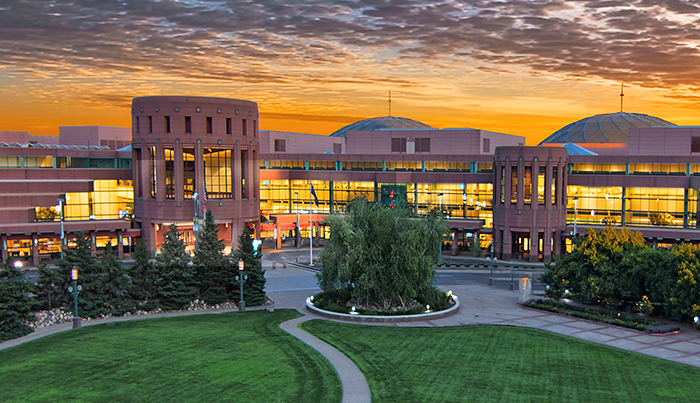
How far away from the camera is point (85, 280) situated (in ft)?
150

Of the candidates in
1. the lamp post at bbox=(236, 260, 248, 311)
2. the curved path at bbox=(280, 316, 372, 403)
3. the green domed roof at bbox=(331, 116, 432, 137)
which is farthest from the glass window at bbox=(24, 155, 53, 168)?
the green domed roof at bbox=(331, 116, 432, 137)

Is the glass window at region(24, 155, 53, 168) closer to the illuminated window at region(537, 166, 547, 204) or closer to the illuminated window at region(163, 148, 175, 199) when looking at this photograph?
the illuminated window at region(163, 148, 175, 199)

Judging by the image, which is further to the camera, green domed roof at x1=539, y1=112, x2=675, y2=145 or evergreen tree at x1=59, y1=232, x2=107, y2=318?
green domed roof at x1=539, y1=112, x2=675, y2=145

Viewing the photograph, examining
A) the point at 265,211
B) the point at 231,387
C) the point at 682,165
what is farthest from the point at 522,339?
the point at 265,211

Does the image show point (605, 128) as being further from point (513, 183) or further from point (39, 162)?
point (39, 162)

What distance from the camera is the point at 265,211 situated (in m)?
96.5

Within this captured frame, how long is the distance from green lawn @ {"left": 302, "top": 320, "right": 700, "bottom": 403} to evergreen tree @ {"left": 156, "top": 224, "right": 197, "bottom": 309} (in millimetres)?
11919

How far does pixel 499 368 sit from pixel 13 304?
31037 mm

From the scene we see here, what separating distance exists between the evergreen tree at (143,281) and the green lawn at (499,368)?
1390cm

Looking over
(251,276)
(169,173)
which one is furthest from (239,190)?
(251,276)

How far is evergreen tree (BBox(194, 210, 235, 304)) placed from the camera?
162ft

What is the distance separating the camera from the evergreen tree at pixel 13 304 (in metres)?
39.8

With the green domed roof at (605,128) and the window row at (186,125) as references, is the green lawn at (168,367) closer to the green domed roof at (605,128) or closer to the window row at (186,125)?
the window row at (186,125)

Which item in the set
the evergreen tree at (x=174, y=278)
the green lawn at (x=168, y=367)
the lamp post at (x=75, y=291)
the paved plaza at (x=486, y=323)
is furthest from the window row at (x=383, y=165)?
the lamp post at (x=75, y=291)
